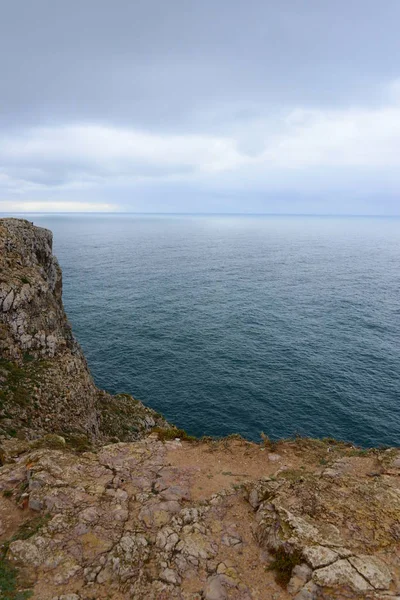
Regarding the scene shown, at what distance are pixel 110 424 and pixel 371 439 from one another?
3768 cm

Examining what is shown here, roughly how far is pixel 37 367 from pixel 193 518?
25281 mm

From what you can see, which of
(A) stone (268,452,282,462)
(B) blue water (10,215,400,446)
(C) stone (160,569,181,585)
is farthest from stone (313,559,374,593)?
(B) blue water (10,215,400,446)

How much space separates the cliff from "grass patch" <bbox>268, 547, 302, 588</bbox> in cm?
5

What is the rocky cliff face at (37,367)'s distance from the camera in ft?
102

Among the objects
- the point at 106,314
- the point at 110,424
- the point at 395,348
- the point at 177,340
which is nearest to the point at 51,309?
the point at 110,424

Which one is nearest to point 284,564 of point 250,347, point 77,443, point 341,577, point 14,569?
point 341,577

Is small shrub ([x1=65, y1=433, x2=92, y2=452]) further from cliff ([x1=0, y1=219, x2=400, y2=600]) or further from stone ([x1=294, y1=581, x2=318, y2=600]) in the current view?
stone ([x1=294, y1=581, x2=318, y2=600])

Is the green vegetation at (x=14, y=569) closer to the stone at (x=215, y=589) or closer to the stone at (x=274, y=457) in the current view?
the stone at (x=215, y=589)

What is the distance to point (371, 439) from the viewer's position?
154 ft

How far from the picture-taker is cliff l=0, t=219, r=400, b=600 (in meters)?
14.2

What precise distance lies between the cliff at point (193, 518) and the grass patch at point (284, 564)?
0.05 metres

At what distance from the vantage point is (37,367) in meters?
35.3

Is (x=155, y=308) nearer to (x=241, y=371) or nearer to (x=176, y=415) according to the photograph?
(x=241, y=371)

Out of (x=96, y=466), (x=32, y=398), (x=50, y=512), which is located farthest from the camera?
(x=32, y=398)
